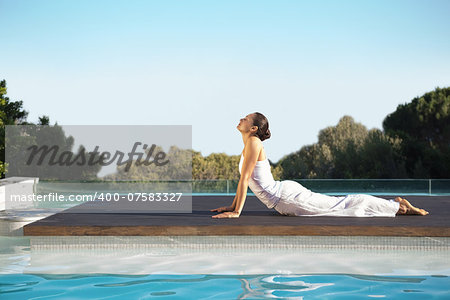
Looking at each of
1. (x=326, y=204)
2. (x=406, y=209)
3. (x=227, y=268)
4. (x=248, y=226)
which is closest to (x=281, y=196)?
(x=326, y=204)


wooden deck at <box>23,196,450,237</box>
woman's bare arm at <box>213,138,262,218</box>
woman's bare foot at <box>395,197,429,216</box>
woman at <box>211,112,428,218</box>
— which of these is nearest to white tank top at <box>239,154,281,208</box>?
woman at <box>211,112,428,218</box>

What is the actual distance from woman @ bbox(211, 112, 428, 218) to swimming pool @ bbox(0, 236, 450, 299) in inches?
19.4

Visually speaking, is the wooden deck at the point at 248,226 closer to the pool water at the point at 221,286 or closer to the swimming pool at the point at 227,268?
the swimming pool at the point at 227,268

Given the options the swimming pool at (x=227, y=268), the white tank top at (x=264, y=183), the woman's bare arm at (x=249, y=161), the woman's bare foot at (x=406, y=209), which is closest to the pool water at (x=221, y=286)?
the swimming pool at (x=227, y=268)

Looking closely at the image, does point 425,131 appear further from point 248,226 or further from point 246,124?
point 248,226

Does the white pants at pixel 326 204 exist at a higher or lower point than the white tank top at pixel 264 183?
lower

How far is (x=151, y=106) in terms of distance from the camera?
83.9 feet

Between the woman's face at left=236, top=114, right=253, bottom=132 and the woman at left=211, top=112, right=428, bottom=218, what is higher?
the woman's face at left=236, top=114, right=253, bottom=132

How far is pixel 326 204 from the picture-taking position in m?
5.07

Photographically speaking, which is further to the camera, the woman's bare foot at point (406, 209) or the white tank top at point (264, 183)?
the woman's bare foot at point (406, 209)

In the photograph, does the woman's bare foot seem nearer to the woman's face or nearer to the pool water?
the pool water

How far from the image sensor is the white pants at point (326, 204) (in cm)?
499

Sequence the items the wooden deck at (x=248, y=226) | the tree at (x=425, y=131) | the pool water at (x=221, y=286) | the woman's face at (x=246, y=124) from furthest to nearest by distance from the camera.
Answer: the tree at (x=425, y=131) → the woman's face at (x=246, y=124) → the wooden deck at (x=248, y=226) → the pool water at (x=221, y=286)

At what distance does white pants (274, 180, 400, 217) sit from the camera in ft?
16.4
